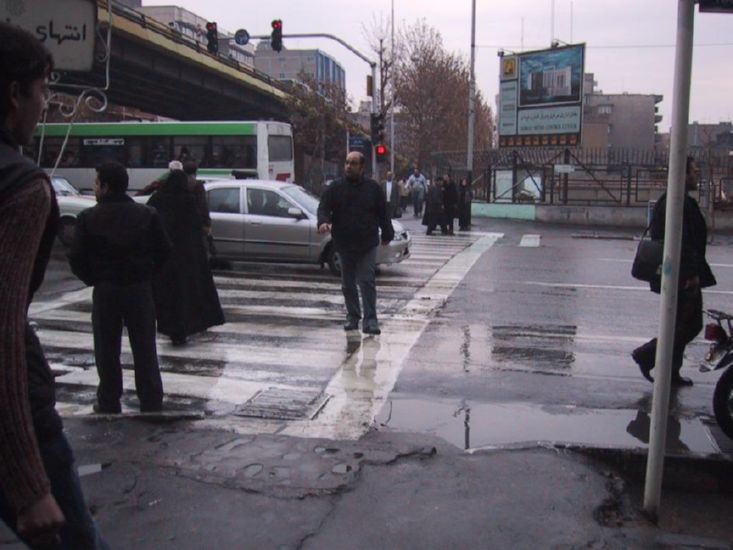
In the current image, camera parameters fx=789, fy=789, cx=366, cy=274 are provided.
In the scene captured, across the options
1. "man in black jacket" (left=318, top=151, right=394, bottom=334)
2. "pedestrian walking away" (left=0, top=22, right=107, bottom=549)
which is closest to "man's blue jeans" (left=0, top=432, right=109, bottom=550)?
"pedestrian walking away" (left=0, top=22, right=107, bottom=549)

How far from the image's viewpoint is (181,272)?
25.6 ft

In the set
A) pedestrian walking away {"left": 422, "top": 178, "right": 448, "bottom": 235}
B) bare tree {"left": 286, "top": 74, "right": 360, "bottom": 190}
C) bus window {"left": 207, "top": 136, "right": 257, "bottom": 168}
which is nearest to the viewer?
pedestrian walking away {"left": 422, "top": 178, "right": 448, "bottom": 235}

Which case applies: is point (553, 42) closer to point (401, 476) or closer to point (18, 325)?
point (401, 476)

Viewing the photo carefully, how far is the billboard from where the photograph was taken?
3117cm

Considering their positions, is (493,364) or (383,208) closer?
(493,364)

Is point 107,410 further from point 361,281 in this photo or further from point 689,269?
point 689,269

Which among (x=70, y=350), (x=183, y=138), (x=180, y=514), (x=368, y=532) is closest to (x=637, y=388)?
(x=368, y=532)

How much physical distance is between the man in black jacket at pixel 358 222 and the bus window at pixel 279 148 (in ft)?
75.8

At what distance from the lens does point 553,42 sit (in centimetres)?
3581

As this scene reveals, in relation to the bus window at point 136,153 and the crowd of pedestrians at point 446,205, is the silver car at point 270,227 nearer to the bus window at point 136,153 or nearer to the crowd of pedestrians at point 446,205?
the crowd of pedestrians at point 446,205

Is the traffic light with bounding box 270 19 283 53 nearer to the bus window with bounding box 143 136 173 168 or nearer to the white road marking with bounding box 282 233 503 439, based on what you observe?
the bus window with bounding box 143 136 173 168

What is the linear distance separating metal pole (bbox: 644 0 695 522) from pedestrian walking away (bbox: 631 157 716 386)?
256 cm

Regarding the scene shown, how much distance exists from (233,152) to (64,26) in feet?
86.1

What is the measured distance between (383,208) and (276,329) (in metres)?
1.89
